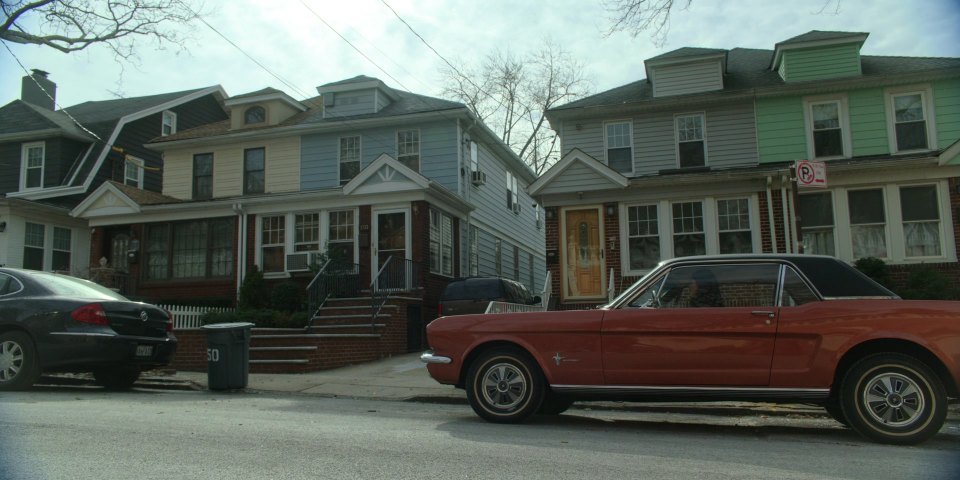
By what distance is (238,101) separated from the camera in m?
22.1

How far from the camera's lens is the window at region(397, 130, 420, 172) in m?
20.5

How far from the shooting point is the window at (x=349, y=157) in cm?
2072

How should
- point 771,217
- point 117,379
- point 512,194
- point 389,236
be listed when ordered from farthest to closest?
point 512,194, point 389,236, point 771,217, point 117,379

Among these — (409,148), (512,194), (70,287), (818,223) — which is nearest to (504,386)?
(70,287)

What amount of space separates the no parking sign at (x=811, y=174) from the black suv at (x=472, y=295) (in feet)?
20.6

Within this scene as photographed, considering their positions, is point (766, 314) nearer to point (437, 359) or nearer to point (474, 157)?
point (437, 359)

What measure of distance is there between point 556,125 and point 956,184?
8975 millimetres

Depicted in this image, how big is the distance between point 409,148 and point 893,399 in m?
16.1

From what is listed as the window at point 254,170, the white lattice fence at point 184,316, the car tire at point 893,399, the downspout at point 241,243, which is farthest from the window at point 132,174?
the car tire at point 893,399

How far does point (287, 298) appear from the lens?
1762 cm

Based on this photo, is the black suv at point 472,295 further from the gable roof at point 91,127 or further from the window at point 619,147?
the gable roof at point 91,127

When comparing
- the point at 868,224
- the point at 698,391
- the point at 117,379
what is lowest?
the point at 117,379

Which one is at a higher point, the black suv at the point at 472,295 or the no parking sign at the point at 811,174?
the no parking sign at the point at 811,174

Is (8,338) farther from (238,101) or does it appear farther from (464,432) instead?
(238,101)
